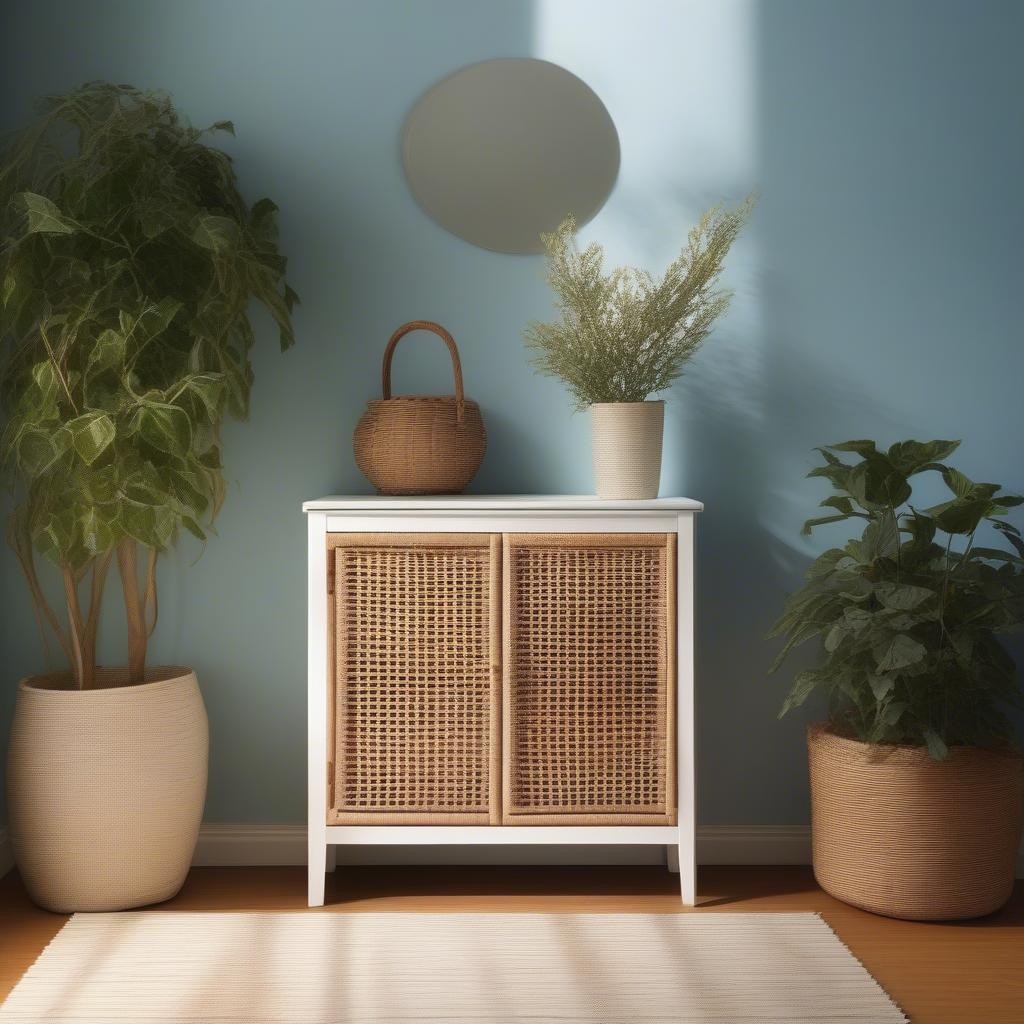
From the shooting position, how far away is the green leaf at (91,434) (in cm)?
220

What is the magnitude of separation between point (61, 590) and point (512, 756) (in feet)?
3.85

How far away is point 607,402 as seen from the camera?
258 centimetres

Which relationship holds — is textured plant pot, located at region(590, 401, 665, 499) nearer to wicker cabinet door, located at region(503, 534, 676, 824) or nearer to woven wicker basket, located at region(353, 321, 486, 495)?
wicker cabinet door, located at region(503, 534, 676, 824)

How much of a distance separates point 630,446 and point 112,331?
3.57 ft

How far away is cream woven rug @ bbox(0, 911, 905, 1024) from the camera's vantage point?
198cm

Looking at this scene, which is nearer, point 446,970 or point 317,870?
point 446,970

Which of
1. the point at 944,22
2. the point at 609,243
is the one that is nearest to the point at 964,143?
the point at 944,22

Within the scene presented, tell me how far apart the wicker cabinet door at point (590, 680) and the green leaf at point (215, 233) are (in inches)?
33.6

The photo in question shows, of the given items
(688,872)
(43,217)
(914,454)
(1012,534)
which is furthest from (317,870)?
(1012,534)

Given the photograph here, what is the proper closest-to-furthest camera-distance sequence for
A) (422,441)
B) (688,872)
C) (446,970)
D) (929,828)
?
(446,970) → (929,828) → (688,872) → (422,441)

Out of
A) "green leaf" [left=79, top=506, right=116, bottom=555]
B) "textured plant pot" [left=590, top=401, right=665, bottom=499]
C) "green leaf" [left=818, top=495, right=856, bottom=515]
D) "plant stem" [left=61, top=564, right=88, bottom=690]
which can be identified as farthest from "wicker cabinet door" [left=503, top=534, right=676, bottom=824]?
"plant stem" [left=61, top=564, right=88, bottom=690]

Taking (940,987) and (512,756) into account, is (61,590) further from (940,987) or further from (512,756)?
(940,987)

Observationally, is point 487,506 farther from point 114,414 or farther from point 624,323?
point 114,414

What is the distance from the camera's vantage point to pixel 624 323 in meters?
2.54
